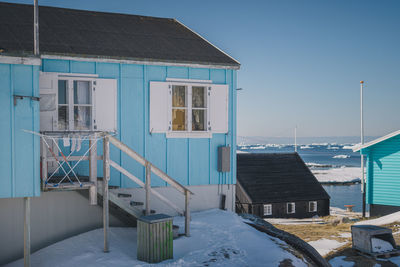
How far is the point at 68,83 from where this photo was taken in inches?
411

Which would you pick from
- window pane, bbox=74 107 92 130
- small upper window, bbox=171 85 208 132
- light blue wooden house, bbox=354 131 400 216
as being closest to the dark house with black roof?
light blue wooden house, bbox=354 131 400 216

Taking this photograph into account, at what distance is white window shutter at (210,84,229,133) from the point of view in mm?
12156

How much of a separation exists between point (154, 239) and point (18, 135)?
3661 mm

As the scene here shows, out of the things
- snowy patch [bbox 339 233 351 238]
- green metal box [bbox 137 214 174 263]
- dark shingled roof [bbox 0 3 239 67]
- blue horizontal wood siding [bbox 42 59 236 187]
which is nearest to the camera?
green metal box [bbox 137 214 174 263]

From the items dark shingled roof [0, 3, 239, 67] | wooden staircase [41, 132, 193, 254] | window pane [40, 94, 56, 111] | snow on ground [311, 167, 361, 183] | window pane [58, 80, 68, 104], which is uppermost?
dark shingled roof [0, 3, 239, 67]

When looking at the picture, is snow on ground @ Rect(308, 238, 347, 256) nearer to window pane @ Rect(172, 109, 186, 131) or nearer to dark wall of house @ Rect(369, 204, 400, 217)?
window pane @ Rect(172, 109, 186, 131)

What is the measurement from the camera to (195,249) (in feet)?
29.2

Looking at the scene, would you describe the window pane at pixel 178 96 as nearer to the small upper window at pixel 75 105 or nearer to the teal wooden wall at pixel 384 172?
the small upper window at pixel 75 105

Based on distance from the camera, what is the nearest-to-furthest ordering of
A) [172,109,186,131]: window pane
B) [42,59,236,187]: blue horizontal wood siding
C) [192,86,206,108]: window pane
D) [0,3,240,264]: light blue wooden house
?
[0,3,240,264]: light blue wooden house, [42,59,236,187]: blue horizontal wood siding, [172,109,186,131]: window pane, [192,86,206,108]: window pane

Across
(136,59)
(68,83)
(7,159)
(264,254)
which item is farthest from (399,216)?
(7,159)

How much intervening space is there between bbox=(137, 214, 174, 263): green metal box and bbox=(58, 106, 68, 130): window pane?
12.1 feet

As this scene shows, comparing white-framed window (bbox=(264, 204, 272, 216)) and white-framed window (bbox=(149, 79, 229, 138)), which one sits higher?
white-framed window (bbox=(149, 79, 229, 138))

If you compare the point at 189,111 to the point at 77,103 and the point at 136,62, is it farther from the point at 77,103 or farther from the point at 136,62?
the point at 77,103

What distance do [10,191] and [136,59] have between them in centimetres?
484
